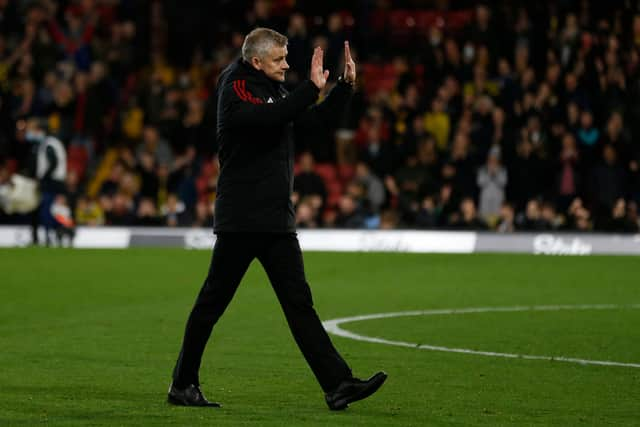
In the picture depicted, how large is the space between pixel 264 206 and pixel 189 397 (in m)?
1.14

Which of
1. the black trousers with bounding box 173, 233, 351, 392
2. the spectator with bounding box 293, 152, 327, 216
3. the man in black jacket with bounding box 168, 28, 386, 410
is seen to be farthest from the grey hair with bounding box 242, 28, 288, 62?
the spectator with bounding box 293, 152, 327, 216

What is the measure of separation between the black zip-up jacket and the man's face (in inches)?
1.3

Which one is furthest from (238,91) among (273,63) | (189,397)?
(189,397)

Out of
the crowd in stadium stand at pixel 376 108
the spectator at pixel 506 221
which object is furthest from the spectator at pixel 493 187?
the spectator at pixel 506 221

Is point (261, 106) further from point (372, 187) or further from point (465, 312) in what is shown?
point (372, 187)

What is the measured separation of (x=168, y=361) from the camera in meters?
10.6

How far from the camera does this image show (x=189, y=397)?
844 cm

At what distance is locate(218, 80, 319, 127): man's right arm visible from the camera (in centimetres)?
808

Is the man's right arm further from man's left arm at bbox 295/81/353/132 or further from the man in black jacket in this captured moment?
man's left arm at bbox 295/81/353/132

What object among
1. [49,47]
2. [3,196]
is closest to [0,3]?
[49,47]

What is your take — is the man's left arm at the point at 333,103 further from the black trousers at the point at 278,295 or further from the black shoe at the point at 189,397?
the black shoe at the point at 189,397

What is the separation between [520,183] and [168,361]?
15.2 metres

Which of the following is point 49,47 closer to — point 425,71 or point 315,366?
point 425,71

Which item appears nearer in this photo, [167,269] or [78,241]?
[167,269]
